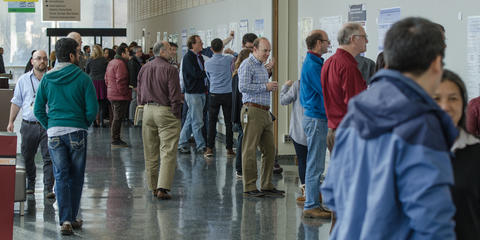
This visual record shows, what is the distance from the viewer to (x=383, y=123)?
7.39ft

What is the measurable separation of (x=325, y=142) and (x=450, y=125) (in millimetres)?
4243

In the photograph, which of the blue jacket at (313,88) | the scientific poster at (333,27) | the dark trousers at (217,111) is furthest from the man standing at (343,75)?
the dark trousers at (217,111)

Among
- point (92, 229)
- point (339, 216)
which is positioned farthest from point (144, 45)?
point (339, 216)

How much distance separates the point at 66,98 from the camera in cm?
616

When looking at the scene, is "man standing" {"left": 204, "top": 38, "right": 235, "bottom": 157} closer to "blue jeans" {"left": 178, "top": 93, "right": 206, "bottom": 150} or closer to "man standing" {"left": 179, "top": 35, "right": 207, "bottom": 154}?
"man standing" {"left": 179, "top": 35, "right": 207, "bottom": 154}

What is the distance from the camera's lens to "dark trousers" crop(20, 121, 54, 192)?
25.3 feet

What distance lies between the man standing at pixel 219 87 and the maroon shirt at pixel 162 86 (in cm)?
300

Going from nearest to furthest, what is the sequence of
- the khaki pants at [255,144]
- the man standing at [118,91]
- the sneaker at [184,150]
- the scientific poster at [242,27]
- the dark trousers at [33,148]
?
the khaki pants at [255,144] < the dark trousers at [33,148] < the sneaker at [184,150] < the scientific poster at [242,27] < the man standing at [118,91]

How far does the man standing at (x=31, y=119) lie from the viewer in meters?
7.52

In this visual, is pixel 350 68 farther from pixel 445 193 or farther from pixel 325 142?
pixel 445 193

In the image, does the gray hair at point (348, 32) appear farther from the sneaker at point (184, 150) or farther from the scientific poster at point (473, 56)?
the sneaker at point (184, 150)

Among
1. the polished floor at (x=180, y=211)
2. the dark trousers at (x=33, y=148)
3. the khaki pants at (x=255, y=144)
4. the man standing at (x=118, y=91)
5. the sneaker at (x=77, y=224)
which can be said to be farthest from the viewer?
the man standing at (x=118, y=91)

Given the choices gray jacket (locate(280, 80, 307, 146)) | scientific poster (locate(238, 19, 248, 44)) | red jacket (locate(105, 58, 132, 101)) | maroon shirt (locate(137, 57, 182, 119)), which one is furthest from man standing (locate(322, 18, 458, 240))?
red jacket (locate(105, 58, 132, 101))

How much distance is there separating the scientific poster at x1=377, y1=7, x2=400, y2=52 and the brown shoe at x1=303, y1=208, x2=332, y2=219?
5.70 feet
